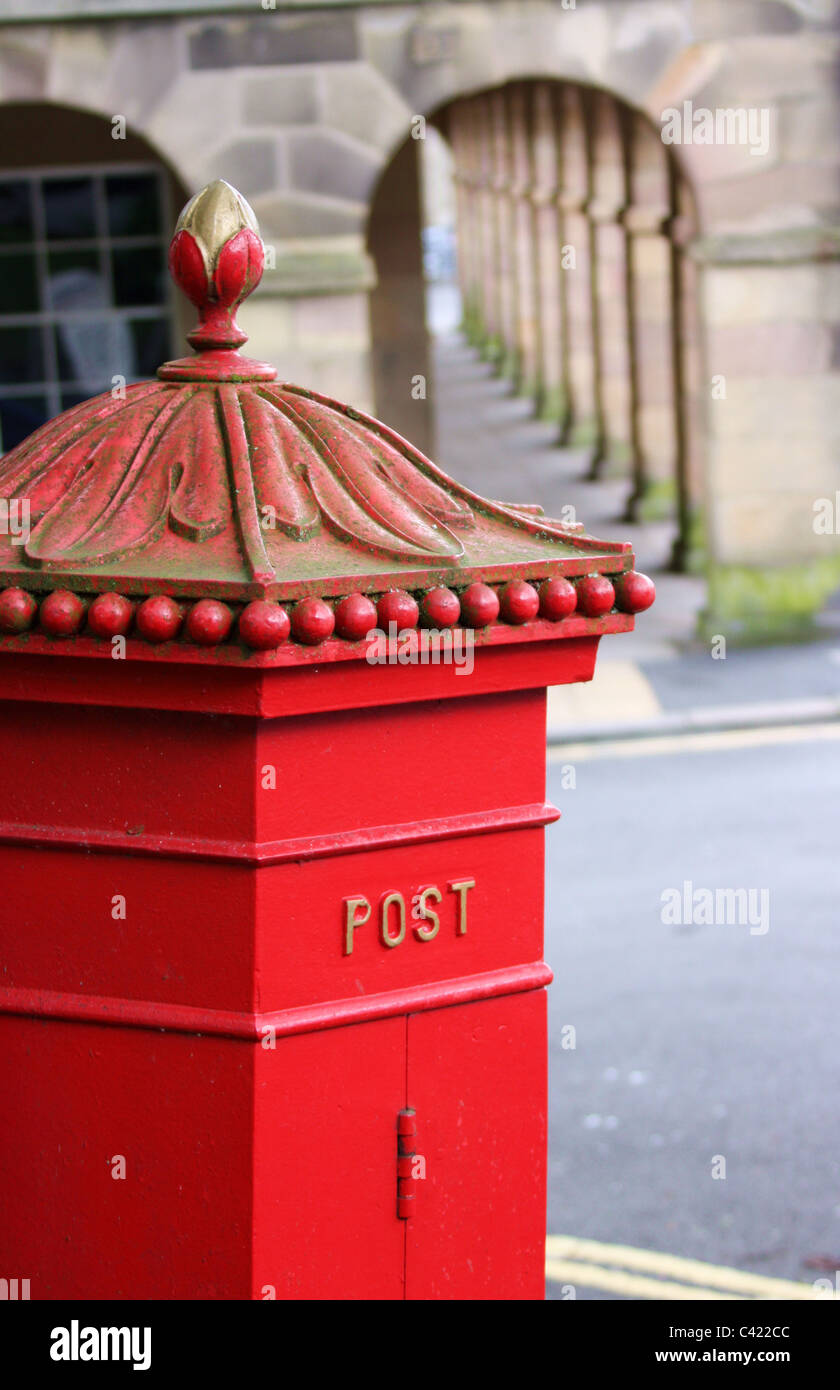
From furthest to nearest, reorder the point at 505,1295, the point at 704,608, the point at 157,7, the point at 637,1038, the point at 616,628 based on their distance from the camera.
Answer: the point at 704,608 < the point at 157,7 < the point at 637,1038 < the point at 505,1295 < the point at 616,628

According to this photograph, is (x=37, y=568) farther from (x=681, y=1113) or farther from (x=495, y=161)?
(x=495, y=161)

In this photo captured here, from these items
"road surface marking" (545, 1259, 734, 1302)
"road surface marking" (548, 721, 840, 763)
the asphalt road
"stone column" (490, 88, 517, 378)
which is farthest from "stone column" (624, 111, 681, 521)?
"road surface marking" (545, 1259, 734, 1302)

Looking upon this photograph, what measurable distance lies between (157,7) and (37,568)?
1076cm

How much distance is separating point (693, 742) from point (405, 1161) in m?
9.14

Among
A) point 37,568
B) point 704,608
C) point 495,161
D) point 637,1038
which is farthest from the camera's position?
point 495,161

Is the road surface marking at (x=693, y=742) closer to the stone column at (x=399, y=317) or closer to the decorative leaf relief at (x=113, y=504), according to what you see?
the stone column at (x=399, y=317)

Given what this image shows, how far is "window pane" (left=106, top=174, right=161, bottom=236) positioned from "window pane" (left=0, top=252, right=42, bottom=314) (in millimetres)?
743

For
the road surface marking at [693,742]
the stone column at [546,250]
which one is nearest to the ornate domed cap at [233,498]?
the road surface marking at [693,742]

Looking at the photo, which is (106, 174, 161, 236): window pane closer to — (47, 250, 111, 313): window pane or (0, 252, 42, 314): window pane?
(47, 250, 111, 313): window pane

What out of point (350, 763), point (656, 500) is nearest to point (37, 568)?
point (350, 763)

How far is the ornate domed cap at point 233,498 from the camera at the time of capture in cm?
208

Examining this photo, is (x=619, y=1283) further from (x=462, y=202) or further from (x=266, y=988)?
(x=462, y=202)

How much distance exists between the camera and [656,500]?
1772 centimetres

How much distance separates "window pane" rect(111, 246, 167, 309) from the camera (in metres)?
15.0
